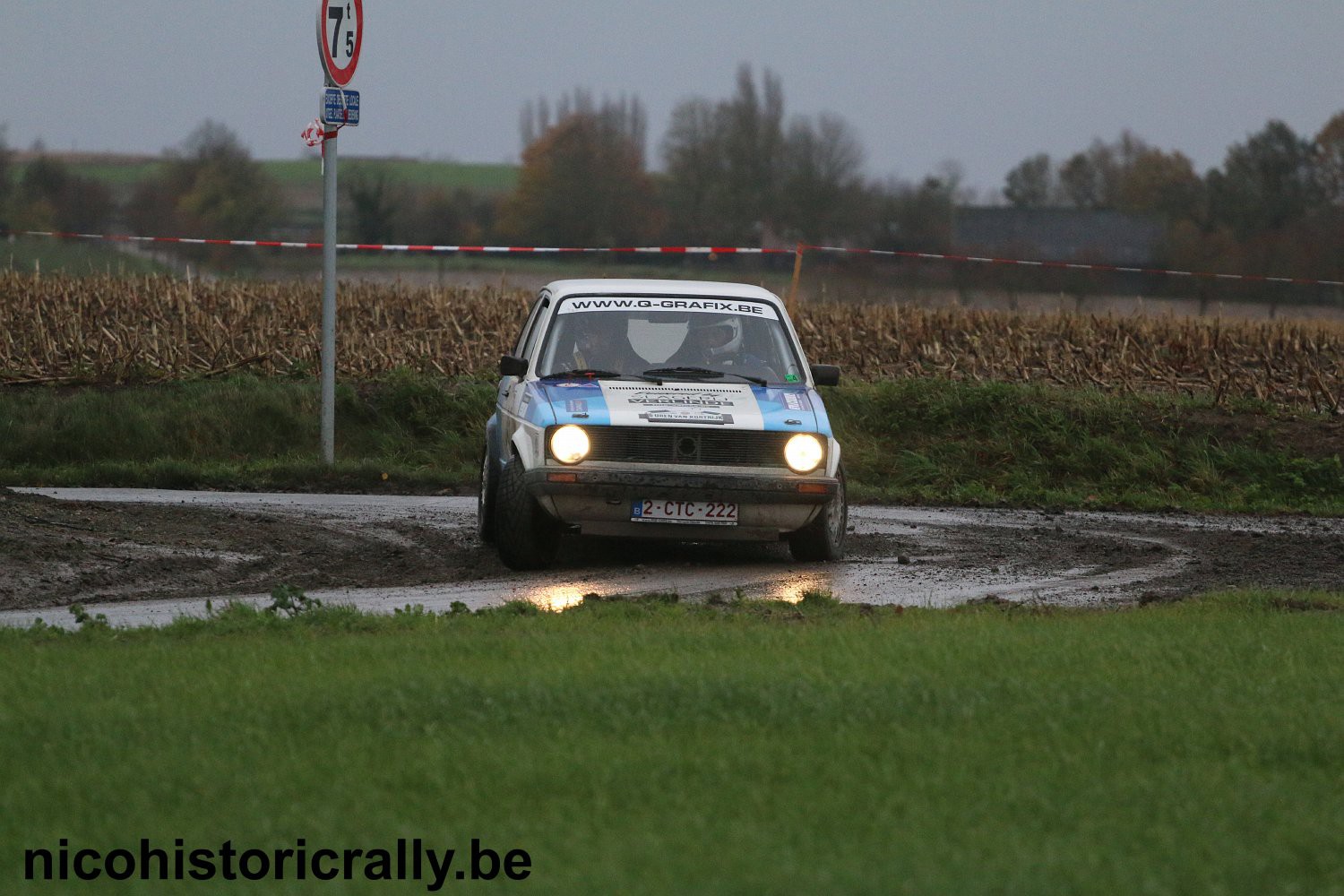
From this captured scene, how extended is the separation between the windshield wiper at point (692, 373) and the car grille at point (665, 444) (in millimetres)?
873

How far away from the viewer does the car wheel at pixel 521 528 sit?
11.0 metres

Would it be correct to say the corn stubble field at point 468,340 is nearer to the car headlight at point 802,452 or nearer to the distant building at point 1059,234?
the car headlight at point 802,452

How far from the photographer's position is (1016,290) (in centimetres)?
4178

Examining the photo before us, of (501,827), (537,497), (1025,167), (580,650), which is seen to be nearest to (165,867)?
(501,827)

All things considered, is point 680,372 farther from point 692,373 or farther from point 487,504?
point 487,504

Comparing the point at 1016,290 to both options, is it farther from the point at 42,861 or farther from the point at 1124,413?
the point at 42,861

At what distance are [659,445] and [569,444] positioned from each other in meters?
0.57

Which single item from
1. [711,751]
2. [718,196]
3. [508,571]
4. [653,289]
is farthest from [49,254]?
[718,196]

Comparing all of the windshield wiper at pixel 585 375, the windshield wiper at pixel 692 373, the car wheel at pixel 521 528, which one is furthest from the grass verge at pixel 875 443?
the car wheel at pixel 521 528

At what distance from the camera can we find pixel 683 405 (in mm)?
11250

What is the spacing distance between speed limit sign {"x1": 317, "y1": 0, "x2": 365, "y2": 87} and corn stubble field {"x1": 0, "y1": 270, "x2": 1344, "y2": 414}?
220 inches

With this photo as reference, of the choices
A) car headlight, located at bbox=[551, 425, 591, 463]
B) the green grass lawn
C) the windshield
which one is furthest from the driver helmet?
the green grass lawn

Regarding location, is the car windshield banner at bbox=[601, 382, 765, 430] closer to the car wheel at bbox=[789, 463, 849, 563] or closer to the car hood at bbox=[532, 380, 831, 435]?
the car hood at bbox=[532, 380, 831, 435]

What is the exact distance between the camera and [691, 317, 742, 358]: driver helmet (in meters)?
12.2
